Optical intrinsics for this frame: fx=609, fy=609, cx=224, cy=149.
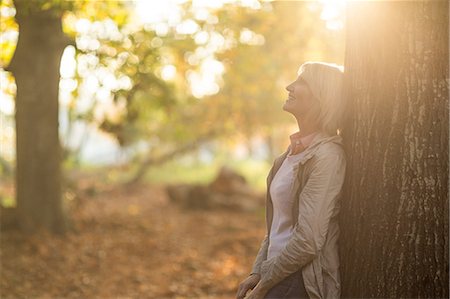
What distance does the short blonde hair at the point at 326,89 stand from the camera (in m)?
3.54

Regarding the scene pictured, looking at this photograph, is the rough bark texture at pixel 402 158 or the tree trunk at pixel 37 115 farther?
the tree trunk at pixel 37 115

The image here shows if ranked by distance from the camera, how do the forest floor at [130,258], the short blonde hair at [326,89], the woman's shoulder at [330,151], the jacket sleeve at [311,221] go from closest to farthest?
the jacket sleeve at [311,221], the woman's shoulder at [330,151], the short blonde hair at [326,89], the forest floor at [130,258]

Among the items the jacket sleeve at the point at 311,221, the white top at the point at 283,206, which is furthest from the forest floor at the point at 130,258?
the jacket sleeve at the point at 311,221

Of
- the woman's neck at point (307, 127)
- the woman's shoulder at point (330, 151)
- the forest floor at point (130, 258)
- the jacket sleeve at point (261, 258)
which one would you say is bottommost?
the forest floor at point (130, 258)

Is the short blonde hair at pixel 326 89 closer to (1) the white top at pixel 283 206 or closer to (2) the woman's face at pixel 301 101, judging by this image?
(2) the woman's face at pixel 301 101

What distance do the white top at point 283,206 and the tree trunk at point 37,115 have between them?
8.45m

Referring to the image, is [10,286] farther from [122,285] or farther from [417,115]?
[417,115]

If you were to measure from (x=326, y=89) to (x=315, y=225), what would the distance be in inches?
32.0

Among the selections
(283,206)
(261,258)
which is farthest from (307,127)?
(261,258)

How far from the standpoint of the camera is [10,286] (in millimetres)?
8383

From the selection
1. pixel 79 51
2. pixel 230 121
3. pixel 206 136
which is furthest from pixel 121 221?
pixel 206 136

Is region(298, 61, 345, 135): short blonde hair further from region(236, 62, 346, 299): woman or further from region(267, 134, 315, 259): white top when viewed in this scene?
region(267, 134, 315, 259): white top

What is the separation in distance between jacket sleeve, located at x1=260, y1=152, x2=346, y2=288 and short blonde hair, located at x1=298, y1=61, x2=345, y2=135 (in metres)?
0.25

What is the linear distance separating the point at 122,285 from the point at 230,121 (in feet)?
44.6
